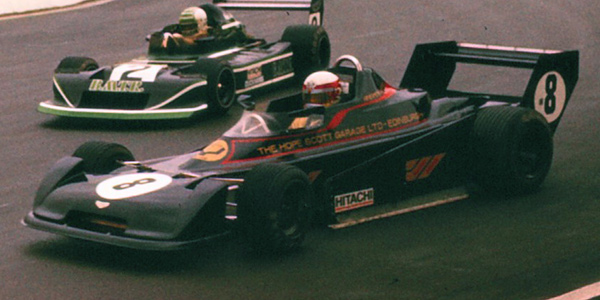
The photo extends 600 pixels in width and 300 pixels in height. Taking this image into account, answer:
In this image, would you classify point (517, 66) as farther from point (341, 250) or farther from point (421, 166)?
point (341, 250)

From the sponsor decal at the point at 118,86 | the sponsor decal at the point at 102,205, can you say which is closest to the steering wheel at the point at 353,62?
the sponsor decal at the point at 102,205

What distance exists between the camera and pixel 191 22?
15.3 meters

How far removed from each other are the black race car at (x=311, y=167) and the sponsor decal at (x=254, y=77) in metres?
4.21

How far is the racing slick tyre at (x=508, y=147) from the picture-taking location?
9812mm

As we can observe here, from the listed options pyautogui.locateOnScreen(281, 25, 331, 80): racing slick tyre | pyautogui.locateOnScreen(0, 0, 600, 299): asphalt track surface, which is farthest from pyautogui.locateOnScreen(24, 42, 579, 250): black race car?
pyautogui.locateOnScreen(281, 25, 331, 80): racing slick tyre

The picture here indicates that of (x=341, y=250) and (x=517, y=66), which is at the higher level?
(x=517, y=66)

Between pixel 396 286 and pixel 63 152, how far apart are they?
18.1 feet

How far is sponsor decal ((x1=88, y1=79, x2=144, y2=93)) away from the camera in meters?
13.5

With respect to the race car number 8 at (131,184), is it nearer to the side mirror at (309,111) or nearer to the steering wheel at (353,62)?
the side mirror at (309,111)

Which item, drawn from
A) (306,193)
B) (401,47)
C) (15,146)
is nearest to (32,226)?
(306,193)

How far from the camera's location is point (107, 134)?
13.1 meters

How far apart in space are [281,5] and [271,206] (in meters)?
8.20

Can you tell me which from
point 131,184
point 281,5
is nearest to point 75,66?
point 281,5

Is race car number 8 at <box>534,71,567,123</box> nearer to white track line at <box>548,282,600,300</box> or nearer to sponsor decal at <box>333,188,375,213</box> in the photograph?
sponsor decal at <box>333,188,375,213</box>
